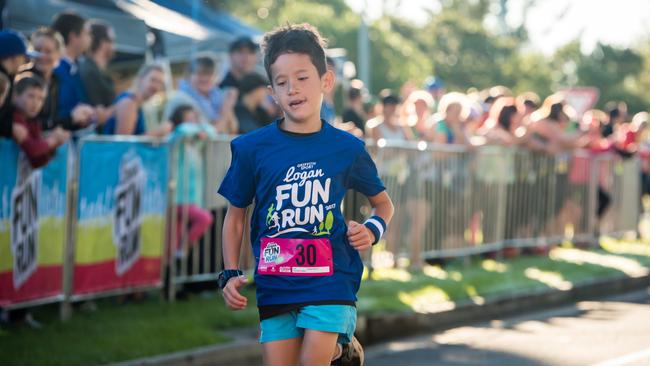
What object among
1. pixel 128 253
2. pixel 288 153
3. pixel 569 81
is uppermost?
pixel 569 81

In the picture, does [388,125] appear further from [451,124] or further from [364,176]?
[364,176]

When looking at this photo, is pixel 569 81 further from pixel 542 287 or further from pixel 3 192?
pixel 3 192

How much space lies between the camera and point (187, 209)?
9.25 meters

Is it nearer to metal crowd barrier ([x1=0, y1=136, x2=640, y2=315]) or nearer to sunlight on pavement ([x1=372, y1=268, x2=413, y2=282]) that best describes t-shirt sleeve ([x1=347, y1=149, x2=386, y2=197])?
metal crowd barrier ([x1=0, y1=136, x2=640, y2=315])

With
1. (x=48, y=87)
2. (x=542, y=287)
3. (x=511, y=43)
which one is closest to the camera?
(x=48, y=87)

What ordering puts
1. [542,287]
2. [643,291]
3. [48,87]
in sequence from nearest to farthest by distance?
[48,87] → [542,287] → [643,291]

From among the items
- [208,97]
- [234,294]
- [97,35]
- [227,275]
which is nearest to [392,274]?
[208,97]

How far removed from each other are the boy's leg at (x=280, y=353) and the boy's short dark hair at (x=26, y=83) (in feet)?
12.5

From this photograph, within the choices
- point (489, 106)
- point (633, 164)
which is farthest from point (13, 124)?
point (633, 164)

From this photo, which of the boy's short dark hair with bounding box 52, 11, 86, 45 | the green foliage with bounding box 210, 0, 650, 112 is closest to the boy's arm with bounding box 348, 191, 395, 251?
the boy's short dark hair with bounding box 52, 11, 86, 45

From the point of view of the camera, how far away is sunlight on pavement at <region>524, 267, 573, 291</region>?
456 inches

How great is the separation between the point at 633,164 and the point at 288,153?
13433mm

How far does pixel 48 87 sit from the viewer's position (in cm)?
830

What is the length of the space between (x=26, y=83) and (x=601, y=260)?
8.65 metres
